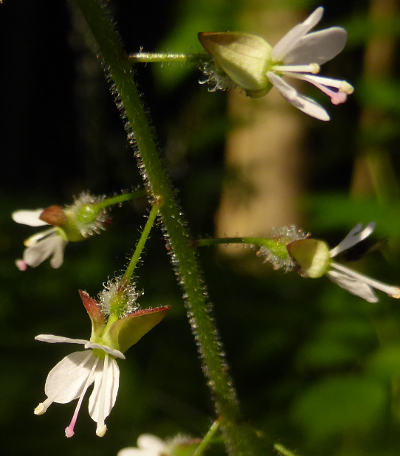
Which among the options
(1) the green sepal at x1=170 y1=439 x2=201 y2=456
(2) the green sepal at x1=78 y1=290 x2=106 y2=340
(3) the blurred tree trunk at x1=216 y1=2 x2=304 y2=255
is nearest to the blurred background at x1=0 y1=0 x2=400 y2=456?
(3) the blurred tree trunk at x1=216 y1=2 x2=304 y2=255

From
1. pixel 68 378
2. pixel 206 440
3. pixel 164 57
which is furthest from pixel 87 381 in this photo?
pixel 164 57

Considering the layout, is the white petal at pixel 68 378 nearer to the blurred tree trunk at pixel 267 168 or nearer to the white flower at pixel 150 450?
the white flower at pixel 150 450

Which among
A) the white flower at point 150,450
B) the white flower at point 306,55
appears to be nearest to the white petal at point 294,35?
the white flower at point 306,55

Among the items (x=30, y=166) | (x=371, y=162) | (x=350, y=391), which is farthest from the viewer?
(x=30, y=166)

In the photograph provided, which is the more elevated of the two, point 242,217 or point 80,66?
point 80,66

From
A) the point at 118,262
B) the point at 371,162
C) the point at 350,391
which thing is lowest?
the point at 350,391

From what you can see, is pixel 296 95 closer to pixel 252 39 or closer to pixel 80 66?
pixel 252 39

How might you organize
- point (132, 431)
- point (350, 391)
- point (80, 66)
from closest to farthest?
1. point (350, 391)
2. point (132, 431)
3. point (80, 66)

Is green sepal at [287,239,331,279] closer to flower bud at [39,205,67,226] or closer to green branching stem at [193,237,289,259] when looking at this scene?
green branching stem at [193,237,289,259]

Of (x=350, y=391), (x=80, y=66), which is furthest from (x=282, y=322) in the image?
(x=80, y=66)
